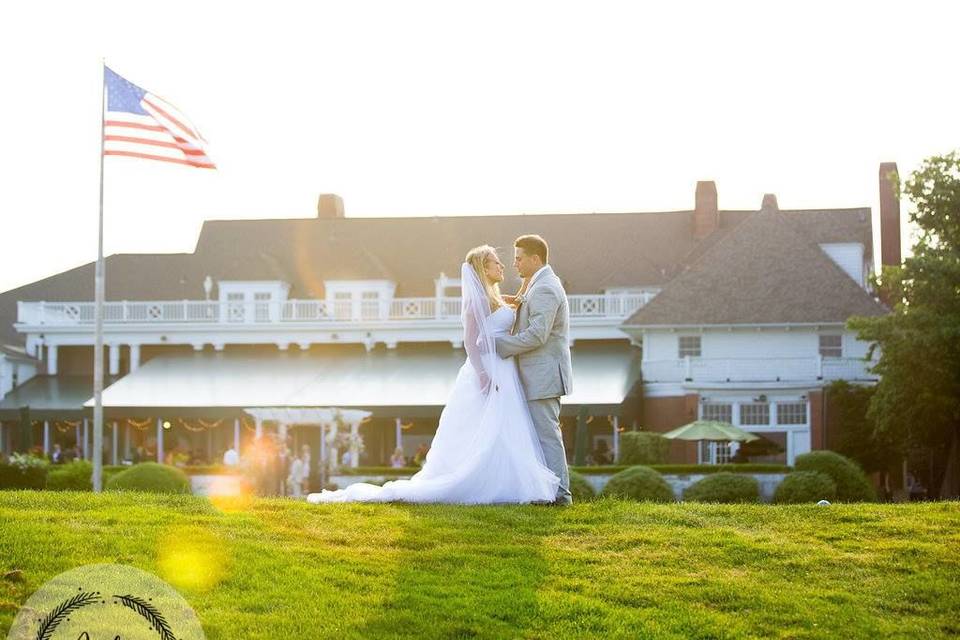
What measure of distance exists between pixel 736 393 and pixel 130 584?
1427 inches

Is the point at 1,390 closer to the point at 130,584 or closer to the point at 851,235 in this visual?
the point at 851,235

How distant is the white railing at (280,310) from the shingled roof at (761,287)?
138 inches

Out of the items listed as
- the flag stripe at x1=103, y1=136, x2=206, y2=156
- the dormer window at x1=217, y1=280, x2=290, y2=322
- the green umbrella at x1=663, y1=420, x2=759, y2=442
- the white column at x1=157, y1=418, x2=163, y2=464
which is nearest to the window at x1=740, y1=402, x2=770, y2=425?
the green umbrella at x1=663, y1=420, x2=759, y2=442

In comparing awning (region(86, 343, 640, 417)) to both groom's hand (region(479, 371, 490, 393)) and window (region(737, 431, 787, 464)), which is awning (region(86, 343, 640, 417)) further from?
groom's hand (region(479, 371, 490, 393))

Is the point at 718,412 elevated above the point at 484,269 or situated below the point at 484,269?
below

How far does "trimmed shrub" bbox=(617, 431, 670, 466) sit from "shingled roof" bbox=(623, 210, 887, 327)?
28.3ft

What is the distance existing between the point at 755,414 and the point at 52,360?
2503 centimetres

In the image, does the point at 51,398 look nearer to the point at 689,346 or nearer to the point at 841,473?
the point at 689,346

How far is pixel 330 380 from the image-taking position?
46250 millimetres

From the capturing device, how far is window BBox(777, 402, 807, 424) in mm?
42750

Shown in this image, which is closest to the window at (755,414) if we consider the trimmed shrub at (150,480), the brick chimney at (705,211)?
the brick chimney at (705,211)

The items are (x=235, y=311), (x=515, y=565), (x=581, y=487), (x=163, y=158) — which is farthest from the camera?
(x=235, y=311)

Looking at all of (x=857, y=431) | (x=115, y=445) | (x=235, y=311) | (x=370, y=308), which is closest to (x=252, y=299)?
(x=235, y=311)

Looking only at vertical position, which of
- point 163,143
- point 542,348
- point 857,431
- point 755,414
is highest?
point 163,143
